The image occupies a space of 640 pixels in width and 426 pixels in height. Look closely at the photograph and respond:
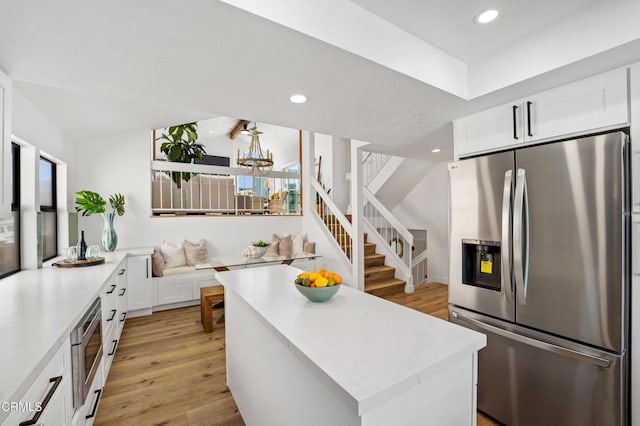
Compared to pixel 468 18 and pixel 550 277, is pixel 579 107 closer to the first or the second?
pixel 468 18

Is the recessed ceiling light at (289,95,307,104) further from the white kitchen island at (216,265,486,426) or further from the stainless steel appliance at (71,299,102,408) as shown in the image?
the stainless steel appliance at (71,299,102,408)

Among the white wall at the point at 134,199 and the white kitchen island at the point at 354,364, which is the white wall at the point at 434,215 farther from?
the white kitchen island at the point at 354,364

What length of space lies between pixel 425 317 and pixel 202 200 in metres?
4.57

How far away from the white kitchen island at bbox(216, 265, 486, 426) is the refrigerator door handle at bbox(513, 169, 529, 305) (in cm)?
78

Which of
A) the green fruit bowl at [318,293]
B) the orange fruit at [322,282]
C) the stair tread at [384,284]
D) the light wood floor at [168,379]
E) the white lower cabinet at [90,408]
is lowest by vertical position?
the light wood floor at [168,379]

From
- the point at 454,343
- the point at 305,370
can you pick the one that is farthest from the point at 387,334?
the point at 305,370

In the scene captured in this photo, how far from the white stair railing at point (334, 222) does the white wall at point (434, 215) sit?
169 centimetres

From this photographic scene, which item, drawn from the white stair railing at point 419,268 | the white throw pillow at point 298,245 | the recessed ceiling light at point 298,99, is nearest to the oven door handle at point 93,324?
the recessed ceiling light at point 298,99

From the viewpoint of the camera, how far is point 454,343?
107cm

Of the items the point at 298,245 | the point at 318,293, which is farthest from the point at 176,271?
the point at 318,293

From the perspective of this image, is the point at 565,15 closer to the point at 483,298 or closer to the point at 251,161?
the point at 483,298

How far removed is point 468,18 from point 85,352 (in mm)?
2697

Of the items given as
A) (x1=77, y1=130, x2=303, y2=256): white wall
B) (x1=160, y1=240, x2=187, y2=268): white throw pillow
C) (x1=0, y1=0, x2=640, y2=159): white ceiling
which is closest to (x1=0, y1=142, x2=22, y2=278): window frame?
(x1=0, y1=0, x2=640, y2=159): white ceiling

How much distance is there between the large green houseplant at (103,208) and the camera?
3408mm
